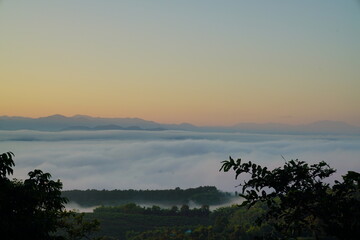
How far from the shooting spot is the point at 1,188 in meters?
7.70

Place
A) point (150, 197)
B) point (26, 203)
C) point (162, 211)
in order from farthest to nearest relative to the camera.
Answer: point (150, 197) → point (162, 211) → point (26, 203)

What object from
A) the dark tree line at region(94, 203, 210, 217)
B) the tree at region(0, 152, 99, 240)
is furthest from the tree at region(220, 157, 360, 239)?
the dark tree line at region(94, 203, 210, 217)

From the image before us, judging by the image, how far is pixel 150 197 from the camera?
508ft

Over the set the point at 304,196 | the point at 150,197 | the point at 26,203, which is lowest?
the point at 150,197

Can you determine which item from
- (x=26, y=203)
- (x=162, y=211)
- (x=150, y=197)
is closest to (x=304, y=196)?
(x=26, y=203)

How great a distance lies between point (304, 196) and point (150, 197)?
154 meters

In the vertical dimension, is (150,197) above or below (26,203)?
below

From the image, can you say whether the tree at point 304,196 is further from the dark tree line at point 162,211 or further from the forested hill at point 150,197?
the forested hill at point 150,197

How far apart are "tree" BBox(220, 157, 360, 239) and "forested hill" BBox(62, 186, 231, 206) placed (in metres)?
145

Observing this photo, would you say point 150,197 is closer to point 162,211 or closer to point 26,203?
point 162,211

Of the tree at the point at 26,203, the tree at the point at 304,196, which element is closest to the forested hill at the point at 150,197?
the tree at the point at 26,203

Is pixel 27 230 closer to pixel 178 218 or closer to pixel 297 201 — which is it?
pixel 297 201

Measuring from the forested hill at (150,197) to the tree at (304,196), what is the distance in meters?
145

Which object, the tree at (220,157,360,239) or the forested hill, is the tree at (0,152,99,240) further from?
the forested hill
